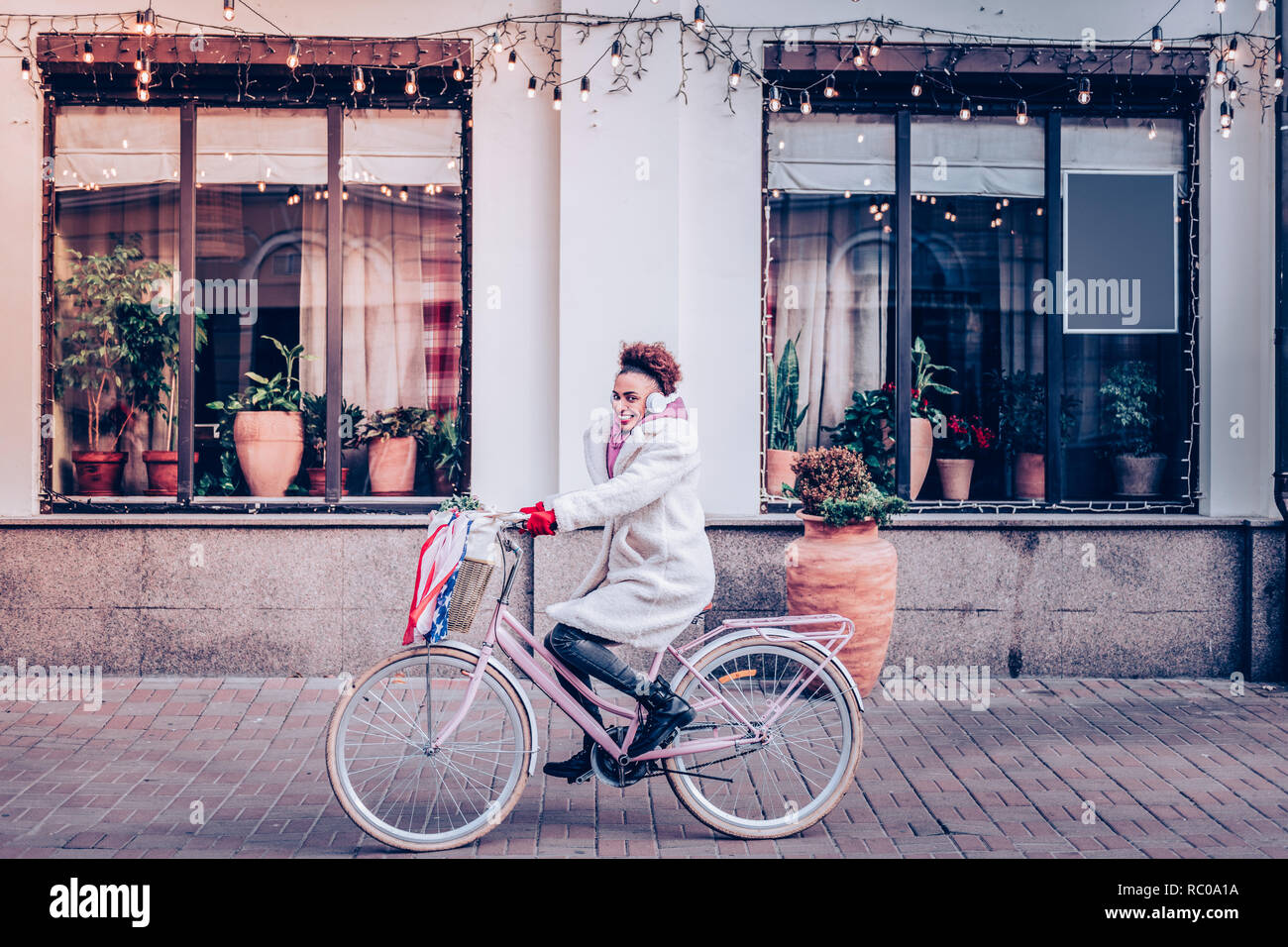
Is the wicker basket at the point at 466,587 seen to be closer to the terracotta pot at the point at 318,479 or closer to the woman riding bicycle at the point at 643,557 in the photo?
the woman riding bicycle at the point at 643,557

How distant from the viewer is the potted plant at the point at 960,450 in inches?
306

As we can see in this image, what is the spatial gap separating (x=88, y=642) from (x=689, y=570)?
4742mm

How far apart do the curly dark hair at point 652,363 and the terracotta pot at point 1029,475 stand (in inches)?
168

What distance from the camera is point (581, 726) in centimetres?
429

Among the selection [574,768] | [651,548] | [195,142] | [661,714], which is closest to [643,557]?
[651,548]

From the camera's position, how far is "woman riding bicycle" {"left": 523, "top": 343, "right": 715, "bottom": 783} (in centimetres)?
420

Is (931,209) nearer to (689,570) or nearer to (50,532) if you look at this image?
(689,570)

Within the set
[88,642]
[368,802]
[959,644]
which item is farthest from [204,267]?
[959,644]

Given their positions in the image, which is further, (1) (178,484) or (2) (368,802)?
(1) (178,484)

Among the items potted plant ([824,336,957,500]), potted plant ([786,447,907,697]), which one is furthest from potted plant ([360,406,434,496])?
potted plant ([824,336,957,500])

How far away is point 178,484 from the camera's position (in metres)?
7.54

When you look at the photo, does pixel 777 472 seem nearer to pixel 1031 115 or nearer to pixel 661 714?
pixel 1031 115

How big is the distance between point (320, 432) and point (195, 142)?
2.08 meters
